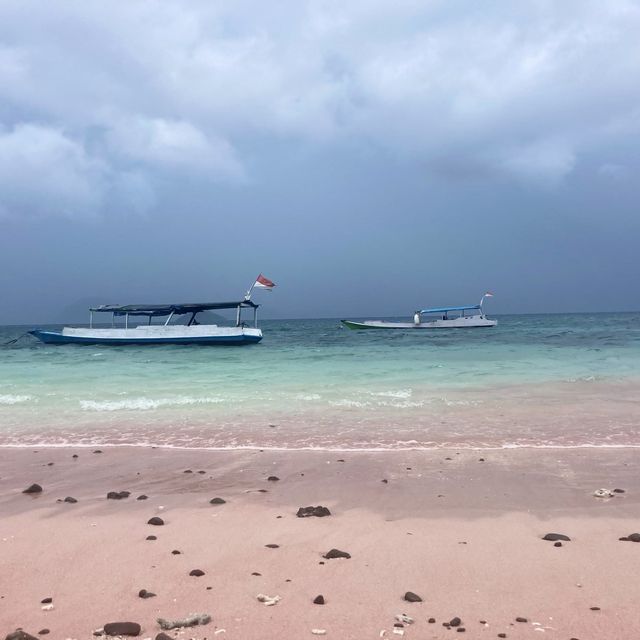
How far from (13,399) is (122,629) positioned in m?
16.3

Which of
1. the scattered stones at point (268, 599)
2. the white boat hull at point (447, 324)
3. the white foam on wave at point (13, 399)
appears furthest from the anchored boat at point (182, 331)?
the scattered stones at point (268, 599)

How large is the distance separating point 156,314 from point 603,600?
49.2m

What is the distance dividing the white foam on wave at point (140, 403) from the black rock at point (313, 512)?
1017cm

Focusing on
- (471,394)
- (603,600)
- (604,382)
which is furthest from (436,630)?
(604,382)

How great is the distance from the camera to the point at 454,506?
6758 millimetres

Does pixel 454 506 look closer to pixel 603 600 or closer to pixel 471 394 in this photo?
pixel 603 600

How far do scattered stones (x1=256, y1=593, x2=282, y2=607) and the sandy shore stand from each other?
0.16ft

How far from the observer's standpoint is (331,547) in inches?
216

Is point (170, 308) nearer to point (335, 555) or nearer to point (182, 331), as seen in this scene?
point (182, 331)

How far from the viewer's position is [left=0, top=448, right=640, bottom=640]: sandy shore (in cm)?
406

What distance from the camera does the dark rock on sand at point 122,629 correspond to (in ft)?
12.5

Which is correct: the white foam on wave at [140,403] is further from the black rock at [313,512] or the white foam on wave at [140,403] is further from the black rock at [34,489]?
the black rock at [313,512]

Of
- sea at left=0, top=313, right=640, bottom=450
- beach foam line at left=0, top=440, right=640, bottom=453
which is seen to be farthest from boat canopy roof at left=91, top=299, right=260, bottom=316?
beach foam line at left=0, top=440, right=640, bottom=453

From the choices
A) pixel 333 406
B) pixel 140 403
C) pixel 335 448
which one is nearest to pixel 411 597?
pixel 335 448
